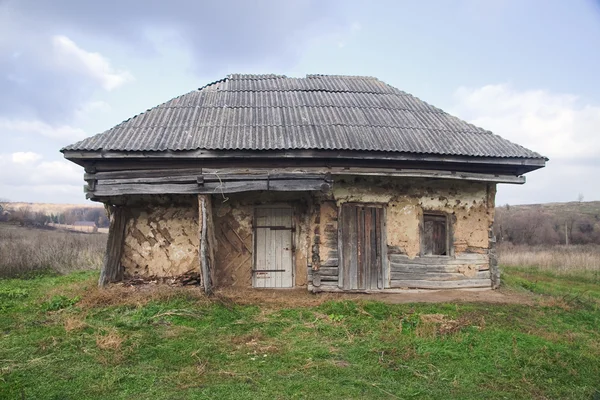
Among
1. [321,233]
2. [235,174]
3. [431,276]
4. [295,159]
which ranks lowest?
[431,276]

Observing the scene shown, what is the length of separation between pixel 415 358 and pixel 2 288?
961 centimetres

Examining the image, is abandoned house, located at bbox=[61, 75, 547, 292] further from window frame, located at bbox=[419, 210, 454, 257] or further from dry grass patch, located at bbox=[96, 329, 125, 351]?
dry grass patch, located at bbox=[96, 329, 125, 351]

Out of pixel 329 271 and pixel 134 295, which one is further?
pixel 329 271

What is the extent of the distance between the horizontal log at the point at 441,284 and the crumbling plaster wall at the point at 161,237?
4.36 meters

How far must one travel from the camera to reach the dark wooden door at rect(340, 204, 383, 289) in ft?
28.4

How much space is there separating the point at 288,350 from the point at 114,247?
490 cm

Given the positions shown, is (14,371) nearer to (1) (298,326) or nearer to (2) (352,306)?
(1) (298,326)

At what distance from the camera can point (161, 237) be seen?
8.64m

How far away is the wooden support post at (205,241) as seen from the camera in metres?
7.58

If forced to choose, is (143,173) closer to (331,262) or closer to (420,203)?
(331,262)

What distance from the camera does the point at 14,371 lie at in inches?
178

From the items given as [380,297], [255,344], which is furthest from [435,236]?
[255,344]

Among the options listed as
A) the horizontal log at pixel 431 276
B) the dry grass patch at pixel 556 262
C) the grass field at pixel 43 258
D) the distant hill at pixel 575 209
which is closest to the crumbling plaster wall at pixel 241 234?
the horizontal log at pixel 431 276

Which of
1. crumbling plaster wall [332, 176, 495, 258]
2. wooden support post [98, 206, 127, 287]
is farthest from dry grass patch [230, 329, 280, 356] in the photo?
wooden support post [98, 206, 127, 287]
